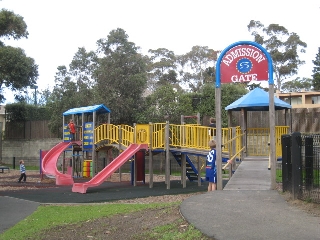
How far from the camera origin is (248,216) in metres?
8.40

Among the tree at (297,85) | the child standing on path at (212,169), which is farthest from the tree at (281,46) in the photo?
the child standing on path at (212,169)

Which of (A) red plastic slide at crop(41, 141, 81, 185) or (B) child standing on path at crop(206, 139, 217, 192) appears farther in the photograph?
(A) red plastic slide at crop(41, 141, 81, 185)

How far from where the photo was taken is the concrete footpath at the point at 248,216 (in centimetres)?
712

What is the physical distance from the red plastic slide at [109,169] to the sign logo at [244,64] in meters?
8.34

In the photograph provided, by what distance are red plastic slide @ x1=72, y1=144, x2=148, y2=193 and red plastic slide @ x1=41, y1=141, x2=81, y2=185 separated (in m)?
3.97

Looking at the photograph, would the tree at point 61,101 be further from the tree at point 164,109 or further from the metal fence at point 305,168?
the metal fence at point 305,168

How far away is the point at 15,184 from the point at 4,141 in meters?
21.3

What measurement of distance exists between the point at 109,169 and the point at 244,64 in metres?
9.10

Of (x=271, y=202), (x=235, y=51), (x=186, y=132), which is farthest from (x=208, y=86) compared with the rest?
(x=271, y=202)

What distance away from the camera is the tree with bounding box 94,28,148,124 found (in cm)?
3086

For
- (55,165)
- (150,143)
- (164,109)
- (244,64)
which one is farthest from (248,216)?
(164,109)

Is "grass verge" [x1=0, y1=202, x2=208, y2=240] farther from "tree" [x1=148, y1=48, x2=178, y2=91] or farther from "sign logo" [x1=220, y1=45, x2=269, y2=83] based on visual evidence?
"tree" [x1=148, y1=48, x2=178, y2=91]

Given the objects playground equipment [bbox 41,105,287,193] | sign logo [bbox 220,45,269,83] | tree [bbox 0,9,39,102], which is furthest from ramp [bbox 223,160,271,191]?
tree [bbox 0,9,39,102]

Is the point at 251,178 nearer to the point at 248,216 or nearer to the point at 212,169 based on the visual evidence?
the point at 212,169
